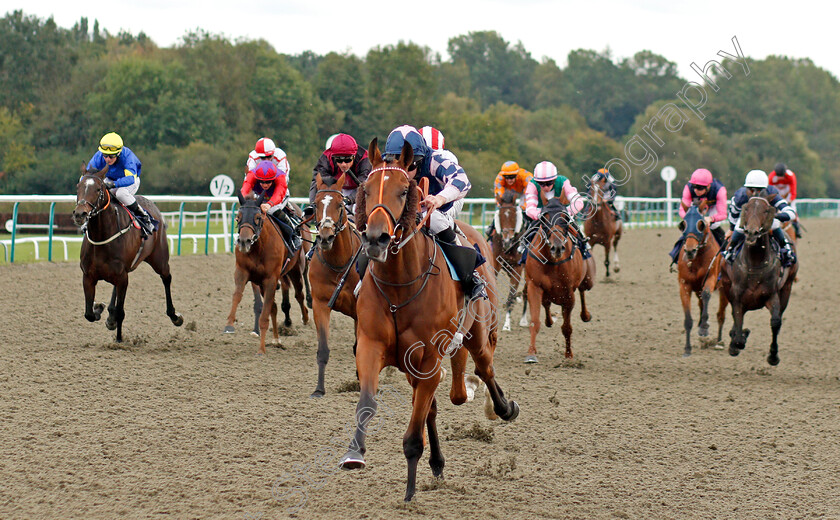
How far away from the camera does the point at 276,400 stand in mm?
7012

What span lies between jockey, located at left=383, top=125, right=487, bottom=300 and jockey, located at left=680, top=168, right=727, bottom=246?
19.9ft

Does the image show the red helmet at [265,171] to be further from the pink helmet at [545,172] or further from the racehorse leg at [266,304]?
the pink helmet at [545,172]

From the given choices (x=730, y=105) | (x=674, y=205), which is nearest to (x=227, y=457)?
(x=674, y=205)

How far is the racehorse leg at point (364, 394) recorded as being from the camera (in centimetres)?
420

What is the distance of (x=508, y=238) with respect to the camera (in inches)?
432

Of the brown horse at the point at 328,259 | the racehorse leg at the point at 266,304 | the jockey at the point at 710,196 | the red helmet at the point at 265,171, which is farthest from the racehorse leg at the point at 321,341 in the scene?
the jockey at the point at 710,196

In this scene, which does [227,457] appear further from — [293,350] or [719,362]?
[719,362]

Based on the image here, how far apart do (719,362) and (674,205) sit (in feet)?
92.3

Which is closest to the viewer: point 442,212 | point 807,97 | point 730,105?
point 442,212

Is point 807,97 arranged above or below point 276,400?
above

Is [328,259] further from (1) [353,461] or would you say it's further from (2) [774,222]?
(2) [774,222]

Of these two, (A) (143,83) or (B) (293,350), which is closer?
(B) (293,350)

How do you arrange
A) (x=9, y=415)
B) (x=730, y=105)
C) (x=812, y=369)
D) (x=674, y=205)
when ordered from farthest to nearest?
(x=730, y=105)
(x=674, y=205)
(x=812, y=369)
(x=9, y=415)

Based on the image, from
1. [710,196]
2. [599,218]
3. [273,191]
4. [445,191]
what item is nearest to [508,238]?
[710,196]
